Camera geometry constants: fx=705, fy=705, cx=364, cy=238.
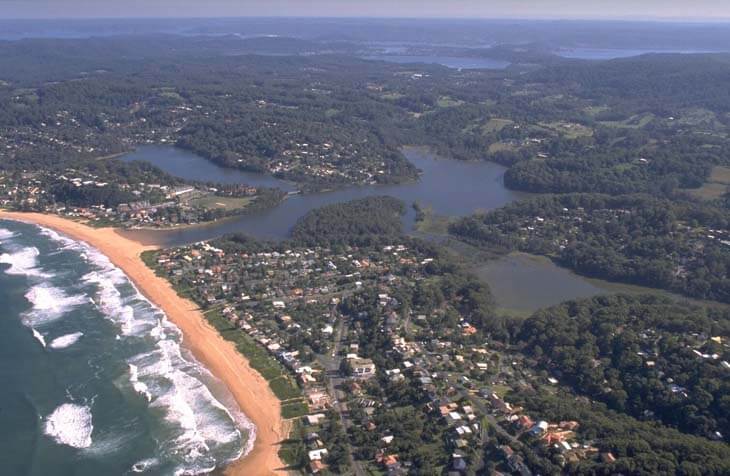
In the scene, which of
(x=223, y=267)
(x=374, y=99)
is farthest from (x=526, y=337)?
(x=374, y=99)

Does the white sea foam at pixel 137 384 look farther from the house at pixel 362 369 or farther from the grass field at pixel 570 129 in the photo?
the grass field at pixel 570 129

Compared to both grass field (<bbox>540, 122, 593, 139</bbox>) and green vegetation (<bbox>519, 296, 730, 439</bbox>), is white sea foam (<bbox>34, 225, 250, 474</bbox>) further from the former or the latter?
grass field (<bbox>540, 122, 593, 139</bbox>)

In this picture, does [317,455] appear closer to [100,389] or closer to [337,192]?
[100,389]

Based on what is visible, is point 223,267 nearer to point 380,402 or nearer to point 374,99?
point 380,402

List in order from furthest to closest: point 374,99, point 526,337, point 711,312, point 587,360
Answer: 1. point 374,99
2. point 711,312
3. point 526,337
4. point 587,360

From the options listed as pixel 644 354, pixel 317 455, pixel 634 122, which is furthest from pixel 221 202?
pixel 634 122

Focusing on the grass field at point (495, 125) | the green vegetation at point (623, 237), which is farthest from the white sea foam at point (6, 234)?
the grass field at point (495, 125)
